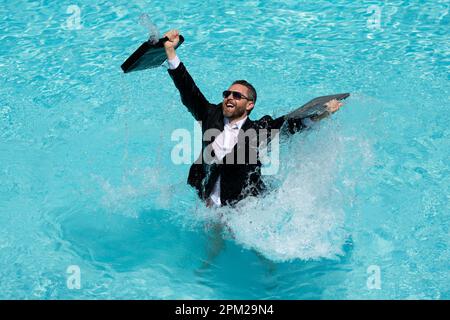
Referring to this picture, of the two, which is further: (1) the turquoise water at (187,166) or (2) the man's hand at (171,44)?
(1) the turquoise water at (187,166)

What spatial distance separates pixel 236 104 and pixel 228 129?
20 centimetres

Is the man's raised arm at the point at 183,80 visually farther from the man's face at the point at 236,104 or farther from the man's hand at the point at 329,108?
the man's hand at the point at 329,108

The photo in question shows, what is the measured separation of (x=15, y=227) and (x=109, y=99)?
7.02 ft

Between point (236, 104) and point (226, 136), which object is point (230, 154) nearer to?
point (226, 136)

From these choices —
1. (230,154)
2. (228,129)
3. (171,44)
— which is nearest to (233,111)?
(228,129)

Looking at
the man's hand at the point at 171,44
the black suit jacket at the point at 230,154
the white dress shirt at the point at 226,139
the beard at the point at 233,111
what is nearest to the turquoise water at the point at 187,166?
the black suit jacket at the point at 230,154

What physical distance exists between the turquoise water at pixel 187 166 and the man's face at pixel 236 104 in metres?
0.69

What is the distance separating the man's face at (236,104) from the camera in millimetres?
4621

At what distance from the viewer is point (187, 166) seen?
20.6ft

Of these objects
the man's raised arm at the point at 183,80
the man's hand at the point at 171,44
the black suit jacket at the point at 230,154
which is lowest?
the black suit jacket at the point at 230,154

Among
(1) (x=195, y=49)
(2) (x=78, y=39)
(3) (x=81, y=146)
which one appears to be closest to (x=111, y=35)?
(2) (x=78, y=39)

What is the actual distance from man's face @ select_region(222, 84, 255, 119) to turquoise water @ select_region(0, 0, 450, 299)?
690mm

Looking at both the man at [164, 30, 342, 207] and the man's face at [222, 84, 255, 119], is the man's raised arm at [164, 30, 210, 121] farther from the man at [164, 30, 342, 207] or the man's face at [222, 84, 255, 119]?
the man's face at [222, 84, 255, 119]

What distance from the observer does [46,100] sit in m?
7.12
